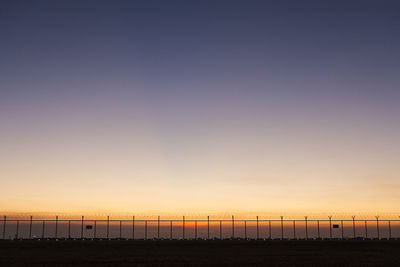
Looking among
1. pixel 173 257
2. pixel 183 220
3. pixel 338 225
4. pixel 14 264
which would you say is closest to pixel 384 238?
pixel 338 225

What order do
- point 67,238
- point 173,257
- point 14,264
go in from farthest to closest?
point 67,238
point 173,257
point 14,264

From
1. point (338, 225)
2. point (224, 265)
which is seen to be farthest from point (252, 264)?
point (338, 225)

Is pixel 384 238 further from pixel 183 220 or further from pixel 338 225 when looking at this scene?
pixel 183 220

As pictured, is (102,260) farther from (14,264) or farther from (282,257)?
(282,257)

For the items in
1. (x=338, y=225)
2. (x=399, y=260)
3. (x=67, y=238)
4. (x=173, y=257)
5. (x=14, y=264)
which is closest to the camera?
(x=14, y=264)

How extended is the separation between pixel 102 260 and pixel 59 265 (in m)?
4.44

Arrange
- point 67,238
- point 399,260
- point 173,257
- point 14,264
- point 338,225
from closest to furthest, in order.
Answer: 1. point 14,264
2. point 399,260
3. point 173,257
4. point 67,238
5. point 338,225

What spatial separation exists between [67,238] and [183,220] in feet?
66.5

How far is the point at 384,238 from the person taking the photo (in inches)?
3268

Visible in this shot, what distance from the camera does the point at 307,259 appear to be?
40281mm

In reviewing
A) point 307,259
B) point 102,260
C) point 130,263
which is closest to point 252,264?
point 307,259

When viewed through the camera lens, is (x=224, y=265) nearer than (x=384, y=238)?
Yes

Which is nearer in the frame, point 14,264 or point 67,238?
point 14,264

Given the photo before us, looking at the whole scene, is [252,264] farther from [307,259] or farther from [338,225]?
[338,225]
